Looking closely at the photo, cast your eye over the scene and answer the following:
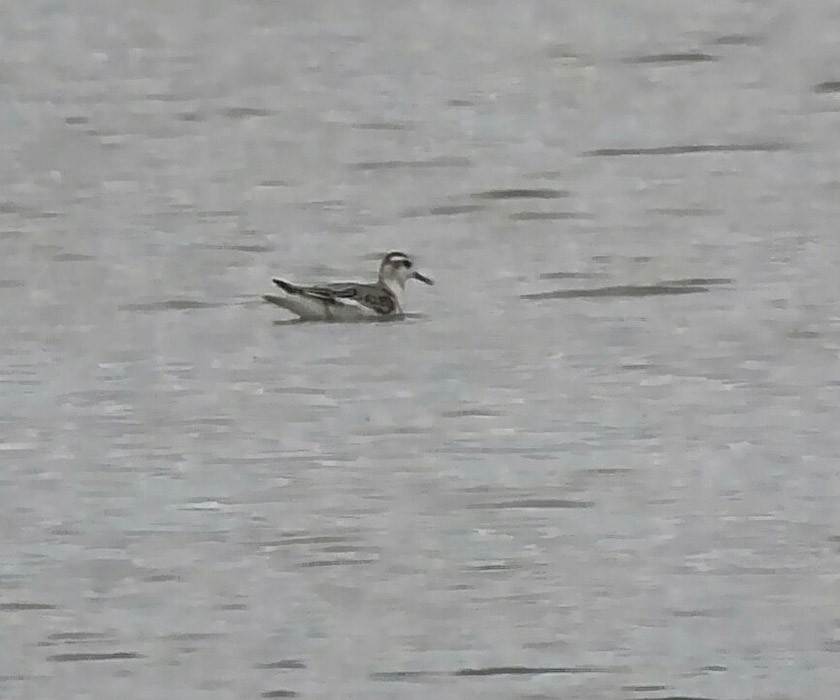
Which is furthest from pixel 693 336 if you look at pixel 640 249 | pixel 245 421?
pixel 245 421

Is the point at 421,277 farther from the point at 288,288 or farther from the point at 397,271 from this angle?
the point at 288,288

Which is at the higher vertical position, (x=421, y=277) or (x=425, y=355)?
(x=421, y=277)

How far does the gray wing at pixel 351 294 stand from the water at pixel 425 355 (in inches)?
2.1

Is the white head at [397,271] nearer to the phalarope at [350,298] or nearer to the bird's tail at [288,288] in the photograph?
the phalarope at [350,298]

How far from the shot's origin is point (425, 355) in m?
3.42

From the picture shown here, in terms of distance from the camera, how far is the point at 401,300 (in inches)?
135

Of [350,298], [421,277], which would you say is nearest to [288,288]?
[350,298]

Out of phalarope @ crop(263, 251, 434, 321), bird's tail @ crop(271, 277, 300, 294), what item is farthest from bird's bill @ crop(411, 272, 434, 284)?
bird's tail @ crop(271, 277, 300, 294)

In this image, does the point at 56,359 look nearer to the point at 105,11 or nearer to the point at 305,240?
the point at 305,240

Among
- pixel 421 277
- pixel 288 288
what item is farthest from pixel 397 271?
pixel 288 288

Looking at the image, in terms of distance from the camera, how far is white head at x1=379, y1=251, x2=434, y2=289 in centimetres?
341

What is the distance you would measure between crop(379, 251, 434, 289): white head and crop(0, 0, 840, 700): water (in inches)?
1.5

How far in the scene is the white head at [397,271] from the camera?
11.2 feet

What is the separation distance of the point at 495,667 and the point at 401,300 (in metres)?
0.70
